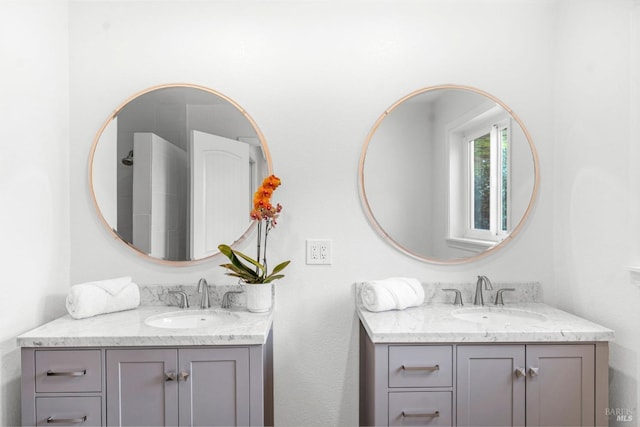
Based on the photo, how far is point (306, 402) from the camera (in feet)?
7.49

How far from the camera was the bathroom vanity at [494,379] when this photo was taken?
1.75m

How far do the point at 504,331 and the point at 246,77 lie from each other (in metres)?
1.61

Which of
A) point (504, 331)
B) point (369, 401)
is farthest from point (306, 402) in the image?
point (504, 331)

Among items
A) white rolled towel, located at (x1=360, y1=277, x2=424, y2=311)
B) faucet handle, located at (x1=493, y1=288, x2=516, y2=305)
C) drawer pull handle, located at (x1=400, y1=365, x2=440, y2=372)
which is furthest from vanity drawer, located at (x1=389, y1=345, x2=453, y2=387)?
faucet handle, located at (x1=493, y1=288, x2=516, y2=305)

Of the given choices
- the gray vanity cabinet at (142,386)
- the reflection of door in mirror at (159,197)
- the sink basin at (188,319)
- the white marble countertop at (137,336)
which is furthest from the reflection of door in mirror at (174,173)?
the gray vanity cabinet at (142,386)

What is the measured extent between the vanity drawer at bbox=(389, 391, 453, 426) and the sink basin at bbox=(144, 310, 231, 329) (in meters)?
0.80

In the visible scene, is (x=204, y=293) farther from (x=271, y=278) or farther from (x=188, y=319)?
(x=271, y=278)

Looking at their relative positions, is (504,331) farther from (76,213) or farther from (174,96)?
(76,213)

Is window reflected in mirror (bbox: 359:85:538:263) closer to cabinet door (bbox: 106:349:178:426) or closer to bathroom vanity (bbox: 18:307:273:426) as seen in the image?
bathroom vanity (bbox: 18:307:273:426)

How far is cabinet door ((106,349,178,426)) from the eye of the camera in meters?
1.72

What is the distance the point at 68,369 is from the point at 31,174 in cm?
84

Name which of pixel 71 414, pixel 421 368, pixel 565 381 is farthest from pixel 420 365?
pixel 71 414

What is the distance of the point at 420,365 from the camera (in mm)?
1751

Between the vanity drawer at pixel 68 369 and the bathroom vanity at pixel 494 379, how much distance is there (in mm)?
1033
